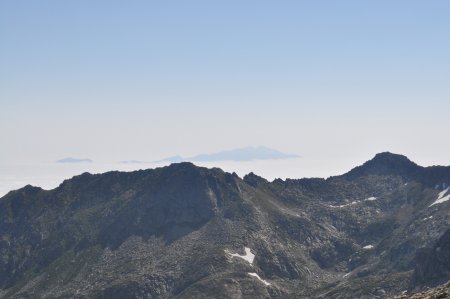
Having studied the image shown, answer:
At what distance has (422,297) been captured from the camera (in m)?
76.1

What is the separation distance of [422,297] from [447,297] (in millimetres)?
3713

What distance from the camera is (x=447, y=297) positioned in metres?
72.9
